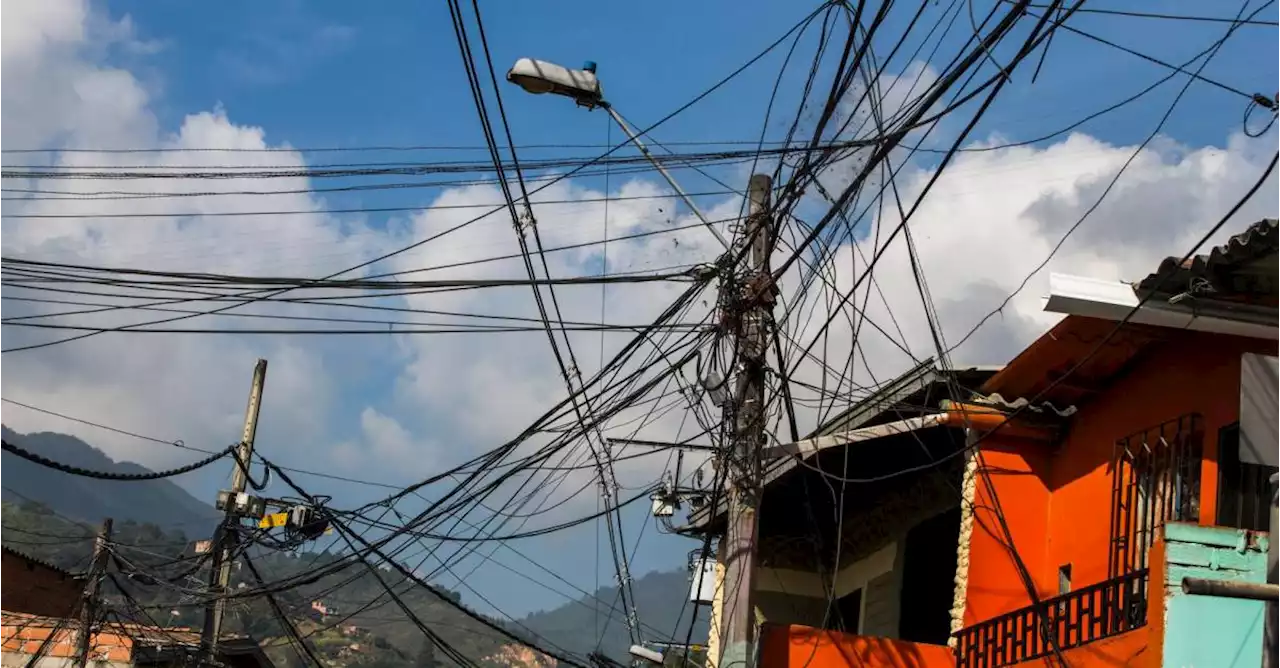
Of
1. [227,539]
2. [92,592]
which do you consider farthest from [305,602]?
[92,592]

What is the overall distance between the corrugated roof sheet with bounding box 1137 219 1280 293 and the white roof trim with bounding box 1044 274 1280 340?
150mm

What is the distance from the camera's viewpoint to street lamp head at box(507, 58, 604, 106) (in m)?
10.4

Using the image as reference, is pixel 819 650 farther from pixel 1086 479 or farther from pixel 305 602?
pixel 305 602

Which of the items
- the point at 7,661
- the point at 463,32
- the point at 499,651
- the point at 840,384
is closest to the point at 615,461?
the point at 840,384

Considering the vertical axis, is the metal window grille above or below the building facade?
above

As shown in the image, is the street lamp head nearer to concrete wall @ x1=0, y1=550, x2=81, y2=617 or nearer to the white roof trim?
the white roof trim

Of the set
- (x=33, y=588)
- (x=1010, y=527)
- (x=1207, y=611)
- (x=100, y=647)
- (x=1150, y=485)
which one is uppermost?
(x=1150, y=485)

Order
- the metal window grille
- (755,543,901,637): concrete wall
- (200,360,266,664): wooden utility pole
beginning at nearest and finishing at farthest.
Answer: the metal window grille, (755,543,901,637): concrete wall, (200,360,266,664): wooden utility pole

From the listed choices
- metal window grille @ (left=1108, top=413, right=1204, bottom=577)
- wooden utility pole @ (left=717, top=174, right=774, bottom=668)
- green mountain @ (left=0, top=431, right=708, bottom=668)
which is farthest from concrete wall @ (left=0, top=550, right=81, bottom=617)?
metal window grille @ (left=1108, top=413, right=1204, bottom=577)

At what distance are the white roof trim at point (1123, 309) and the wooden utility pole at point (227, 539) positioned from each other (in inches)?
497

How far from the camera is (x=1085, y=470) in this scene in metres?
12.4

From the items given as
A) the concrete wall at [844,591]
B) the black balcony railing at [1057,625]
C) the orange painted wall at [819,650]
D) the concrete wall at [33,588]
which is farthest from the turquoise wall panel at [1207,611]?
the concrete wall at [33,588]

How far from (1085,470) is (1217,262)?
3498 mm

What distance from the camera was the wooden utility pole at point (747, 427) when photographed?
977 cm
